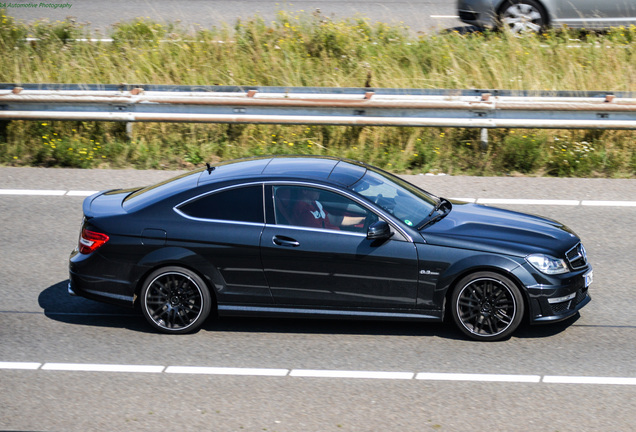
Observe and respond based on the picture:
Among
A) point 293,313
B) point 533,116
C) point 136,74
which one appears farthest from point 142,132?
point 293,313

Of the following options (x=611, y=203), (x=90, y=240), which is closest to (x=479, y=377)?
(x=90, y=240)

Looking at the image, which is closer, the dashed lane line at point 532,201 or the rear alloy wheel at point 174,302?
the rear alloy wheel at point 174,302

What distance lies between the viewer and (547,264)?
264 inches

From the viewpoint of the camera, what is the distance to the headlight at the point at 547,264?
6656 millimetres

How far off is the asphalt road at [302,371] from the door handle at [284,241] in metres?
0.82

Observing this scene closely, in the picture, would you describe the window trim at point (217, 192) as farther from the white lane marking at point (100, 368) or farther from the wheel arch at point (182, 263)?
the white lane marking at point (100, 368)

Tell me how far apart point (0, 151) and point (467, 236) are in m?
8.32

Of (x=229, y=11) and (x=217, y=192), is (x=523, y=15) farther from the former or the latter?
(x=217, y=192)

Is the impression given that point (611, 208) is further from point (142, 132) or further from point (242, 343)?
point (142, 132)

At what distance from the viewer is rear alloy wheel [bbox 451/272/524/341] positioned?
21.8ft

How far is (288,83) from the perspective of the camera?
46.2 feet

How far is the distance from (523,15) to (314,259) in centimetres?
1049

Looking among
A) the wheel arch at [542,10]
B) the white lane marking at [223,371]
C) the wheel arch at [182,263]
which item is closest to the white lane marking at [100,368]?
the white lane marking at [223,371]

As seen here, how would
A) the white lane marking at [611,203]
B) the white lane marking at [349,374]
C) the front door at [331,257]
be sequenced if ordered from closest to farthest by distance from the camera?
the white lane marking at [349,374] → the front door at [331,257] → the white lane marking at [611,203]
